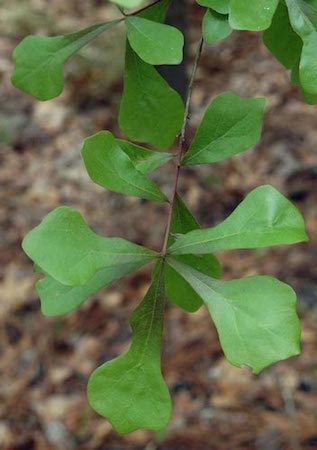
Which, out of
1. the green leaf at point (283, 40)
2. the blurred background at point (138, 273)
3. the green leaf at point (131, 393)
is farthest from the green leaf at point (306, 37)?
the blurred background at point (138, 273)

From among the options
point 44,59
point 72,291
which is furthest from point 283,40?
point 72,291

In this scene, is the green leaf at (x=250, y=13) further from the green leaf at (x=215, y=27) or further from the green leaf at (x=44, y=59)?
the green leaf at (x=44, y=59)

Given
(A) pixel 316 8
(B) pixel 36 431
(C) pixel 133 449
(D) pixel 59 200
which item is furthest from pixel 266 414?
(A) pixel 316 8

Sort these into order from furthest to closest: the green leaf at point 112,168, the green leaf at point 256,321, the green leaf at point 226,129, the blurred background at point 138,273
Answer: the blurred background at point 138,273, the green leaf at point 226,129, the green leaf at point 112,168, the green leaf at point 256,321

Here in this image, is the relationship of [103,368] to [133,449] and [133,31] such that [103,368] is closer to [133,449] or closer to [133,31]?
[133,31]

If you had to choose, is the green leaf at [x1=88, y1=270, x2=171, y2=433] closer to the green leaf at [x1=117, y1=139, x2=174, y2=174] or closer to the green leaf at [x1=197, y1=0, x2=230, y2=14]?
the green leaf at [x1=117, y1=139, x2=174, y2=174]

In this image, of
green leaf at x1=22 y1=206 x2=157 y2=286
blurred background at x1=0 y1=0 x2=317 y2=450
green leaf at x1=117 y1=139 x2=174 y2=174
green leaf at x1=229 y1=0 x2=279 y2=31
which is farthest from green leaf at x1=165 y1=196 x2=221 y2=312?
blurred background at x1=0 y1=0 x2=317 y2=450
